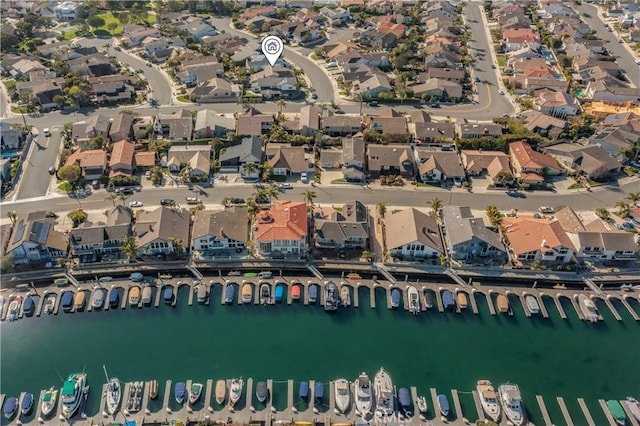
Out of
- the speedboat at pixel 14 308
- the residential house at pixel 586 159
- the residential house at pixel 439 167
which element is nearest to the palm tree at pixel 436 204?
the residential house at pixel 439 167

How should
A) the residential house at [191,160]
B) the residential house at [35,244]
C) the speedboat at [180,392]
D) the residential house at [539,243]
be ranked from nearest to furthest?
the speedboat at [180,392], the residential house at [35,244], the residential house at [539,243], the residential house at [191,160]

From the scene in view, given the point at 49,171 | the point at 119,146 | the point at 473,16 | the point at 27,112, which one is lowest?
the point at 49,171

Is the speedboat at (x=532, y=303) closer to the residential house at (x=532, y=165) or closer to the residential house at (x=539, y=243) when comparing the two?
the residential house at (x=539, y=243)

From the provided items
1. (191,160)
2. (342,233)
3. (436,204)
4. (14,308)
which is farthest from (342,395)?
(191,160)

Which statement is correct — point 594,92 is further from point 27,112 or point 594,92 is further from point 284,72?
point 27,112

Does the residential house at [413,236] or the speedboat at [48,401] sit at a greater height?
the residential house at [413,236]

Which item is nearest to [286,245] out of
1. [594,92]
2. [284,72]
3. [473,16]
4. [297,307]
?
[297,307]

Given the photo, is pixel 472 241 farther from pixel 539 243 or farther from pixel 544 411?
pixel 544 411

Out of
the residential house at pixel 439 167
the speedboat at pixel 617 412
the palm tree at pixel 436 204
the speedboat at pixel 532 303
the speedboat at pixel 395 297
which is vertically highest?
the residential house at pixel 439 167
